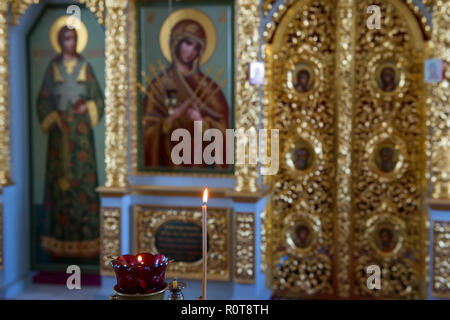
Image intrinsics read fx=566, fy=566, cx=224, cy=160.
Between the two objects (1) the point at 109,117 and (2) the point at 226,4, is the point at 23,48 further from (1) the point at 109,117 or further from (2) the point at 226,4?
(2) the point at 226,4

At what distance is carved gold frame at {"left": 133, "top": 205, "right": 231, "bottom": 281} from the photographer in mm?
4965

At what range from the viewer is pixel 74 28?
5.34 metres

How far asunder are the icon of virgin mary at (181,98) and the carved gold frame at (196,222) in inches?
16.5

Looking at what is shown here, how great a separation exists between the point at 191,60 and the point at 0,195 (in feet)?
6.93

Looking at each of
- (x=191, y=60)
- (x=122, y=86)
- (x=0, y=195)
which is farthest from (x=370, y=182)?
(x=0, y=195)

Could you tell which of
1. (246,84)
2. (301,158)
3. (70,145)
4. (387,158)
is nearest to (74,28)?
(70,145)

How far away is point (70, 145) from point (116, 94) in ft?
2.80

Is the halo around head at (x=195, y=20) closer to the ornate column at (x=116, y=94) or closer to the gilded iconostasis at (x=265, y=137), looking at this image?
the gilded iconostasis at (x=265, y=137)

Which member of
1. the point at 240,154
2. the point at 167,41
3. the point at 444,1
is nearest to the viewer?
the point at 444,1

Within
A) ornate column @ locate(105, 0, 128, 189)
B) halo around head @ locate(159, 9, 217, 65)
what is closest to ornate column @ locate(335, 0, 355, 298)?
halo around head @ locate(159, 9, 217, 65)

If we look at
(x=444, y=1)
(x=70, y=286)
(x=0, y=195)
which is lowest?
(x=70, y=286)

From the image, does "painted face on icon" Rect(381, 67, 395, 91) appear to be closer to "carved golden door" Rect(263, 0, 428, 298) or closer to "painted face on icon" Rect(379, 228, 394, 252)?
"carved golden door" Rect(263, 0, 428, 298)

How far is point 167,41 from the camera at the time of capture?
5043 mm

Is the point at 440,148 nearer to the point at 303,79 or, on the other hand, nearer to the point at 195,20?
the point at 303,79
